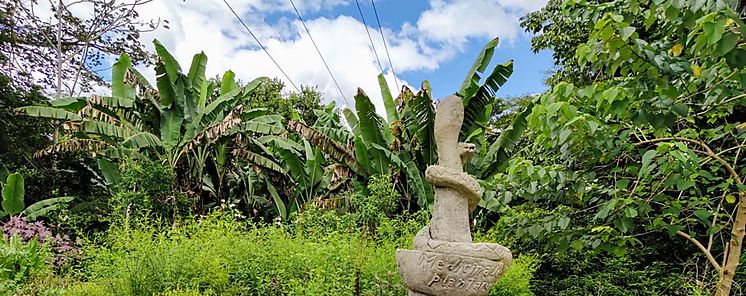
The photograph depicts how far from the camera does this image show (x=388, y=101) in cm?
752

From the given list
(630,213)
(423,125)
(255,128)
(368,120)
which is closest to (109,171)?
(255,128)

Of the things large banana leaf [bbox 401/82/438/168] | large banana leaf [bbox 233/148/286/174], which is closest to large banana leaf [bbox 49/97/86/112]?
large banana leaf [bbox 233/148/286/174]

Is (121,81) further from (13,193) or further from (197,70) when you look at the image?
(13,193)

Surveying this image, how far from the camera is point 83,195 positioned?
30.0ft

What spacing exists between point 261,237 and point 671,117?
3.23m

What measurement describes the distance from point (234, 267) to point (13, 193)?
4219 mm

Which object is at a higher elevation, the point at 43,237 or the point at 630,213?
the point at 630,213

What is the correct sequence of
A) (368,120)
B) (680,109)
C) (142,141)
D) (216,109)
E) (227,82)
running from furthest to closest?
(227,82)
(216,109)
(142,141)
(368,120)
(680,109)

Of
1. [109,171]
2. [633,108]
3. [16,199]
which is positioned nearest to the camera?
[633,108]

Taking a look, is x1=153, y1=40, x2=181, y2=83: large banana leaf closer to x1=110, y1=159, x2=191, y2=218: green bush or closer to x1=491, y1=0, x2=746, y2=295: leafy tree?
x1=110, y1=159, x2=191, y2=218: green bush

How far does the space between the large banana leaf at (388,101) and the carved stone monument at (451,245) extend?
457 centimetres

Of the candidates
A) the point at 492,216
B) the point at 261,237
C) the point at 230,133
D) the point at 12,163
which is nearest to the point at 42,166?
the point at 12,163

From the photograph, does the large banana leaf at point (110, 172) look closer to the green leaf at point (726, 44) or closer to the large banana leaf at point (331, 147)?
the large banana leaf at point (331, 147)

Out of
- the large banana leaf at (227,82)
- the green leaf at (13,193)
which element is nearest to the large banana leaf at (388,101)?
the large banana leaf at (227,82)
